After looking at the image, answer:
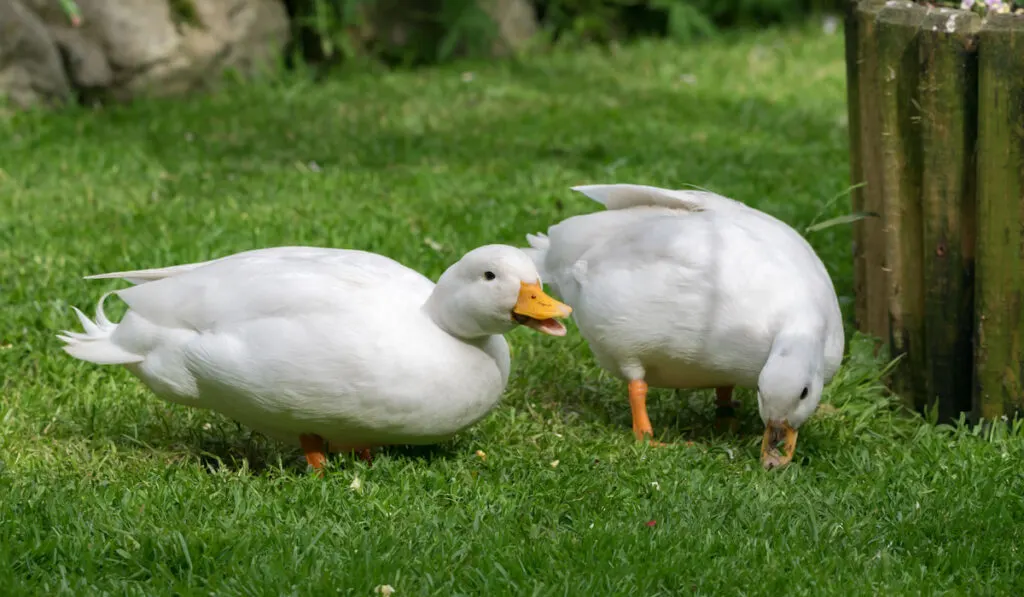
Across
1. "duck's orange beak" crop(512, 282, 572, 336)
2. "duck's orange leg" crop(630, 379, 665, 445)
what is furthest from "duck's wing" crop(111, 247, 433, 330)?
"duck's orange leg" crop(630, 379, 665, 445)

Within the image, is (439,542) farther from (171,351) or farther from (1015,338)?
(1015,338)

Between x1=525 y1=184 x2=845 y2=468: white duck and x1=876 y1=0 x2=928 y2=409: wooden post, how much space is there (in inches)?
16.1

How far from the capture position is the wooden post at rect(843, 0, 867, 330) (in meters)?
4.91

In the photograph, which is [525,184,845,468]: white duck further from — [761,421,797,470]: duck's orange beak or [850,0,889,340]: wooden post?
[850,0,889,340]: wooden post

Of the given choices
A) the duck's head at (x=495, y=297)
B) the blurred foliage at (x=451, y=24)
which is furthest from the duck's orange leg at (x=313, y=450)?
the blurred foliage at (x=451, y=24)

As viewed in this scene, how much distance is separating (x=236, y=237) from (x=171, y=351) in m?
2.26

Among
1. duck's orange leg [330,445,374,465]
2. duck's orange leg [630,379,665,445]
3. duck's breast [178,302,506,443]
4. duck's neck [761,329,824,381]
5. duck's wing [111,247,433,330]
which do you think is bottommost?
duck's orange leg [630,379,665,445]

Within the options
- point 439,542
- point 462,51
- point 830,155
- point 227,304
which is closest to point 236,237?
point 227,304

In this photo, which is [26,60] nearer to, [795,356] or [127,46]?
[127,46]

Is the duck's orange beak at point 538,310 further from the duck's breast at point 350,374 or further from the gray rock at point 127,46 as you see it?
the gray rock at point 127,46

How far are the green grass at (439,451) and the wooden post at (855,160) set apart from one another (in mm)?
312

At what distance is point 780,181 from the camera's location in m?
7.29

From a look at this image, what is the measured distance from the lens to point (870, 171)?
4805 mm

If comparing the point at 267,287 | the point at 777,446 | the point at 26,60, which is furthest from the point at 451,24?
the point at 777,446
